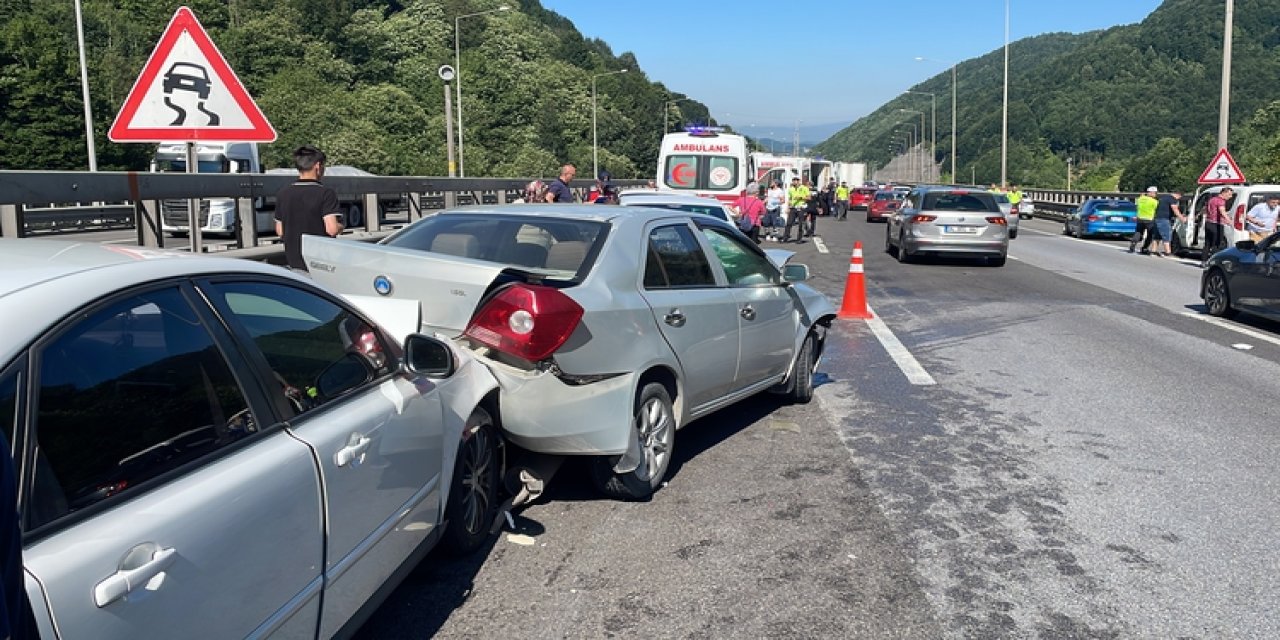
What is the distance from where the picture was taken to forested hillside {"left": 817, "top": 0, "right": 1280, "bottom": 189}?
9444 centimetres

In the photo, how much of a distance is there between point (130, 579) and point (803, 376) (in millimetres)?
6070

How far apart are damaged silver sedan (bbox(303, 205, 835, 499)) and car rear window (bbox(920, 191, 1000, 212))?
1514cm

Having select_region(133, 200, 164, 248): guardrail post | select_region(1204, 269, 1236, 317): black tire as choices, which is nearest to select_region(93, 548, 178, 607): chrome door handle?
select_region(133, 200, 164, 248): guardrail post

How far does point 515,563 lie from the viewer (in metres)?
4.58

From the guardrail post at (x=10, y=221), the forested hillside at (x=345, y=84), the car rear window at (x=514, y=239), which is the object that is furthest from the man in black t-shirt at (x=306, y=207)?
the forested hillside at (x=345, y=84)

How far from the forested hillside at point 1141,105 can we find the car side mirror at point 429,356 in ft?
301

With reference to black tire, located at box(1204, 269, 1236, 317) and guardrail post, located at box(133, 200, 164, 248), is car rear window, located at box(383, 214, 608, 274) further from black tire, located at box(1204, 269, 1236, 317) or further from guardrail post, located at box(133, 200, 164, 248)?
black tire, located at box(1204, 269, 1236, 317)

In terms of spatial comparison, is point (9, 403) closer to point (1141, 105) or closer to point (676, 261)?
point (676, 261)

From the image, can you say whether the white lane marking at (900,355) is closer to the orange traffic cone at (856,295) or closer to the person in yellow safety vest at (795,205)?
the orange traffic cone at (856,295)

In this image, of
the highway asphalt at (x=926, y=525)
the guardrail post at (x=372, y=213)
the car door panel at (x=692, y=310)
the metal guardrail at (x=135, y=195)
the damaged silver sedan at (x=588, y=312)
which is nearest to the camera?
the highway asphalt at (x=926, y=525)

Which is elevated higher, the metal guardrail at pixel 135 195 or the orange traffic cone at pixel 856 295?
the metal guardrail at pixel 135 195

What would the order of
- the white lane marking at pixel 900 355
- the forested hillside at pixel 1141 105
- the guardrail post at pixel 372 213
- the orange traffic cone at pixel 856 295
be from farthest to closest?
the forested hillside at pixel 1141 105 → the guardrail post at pixel 372 213 → the orange traffic cone at pixel 856 295 → the white lane marking at pixel 900 355

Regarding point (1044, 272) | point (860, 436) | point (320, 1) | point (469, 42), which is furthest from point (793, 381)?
point (469, 42)

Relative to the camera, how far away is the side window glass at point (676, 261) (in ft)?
19.0
